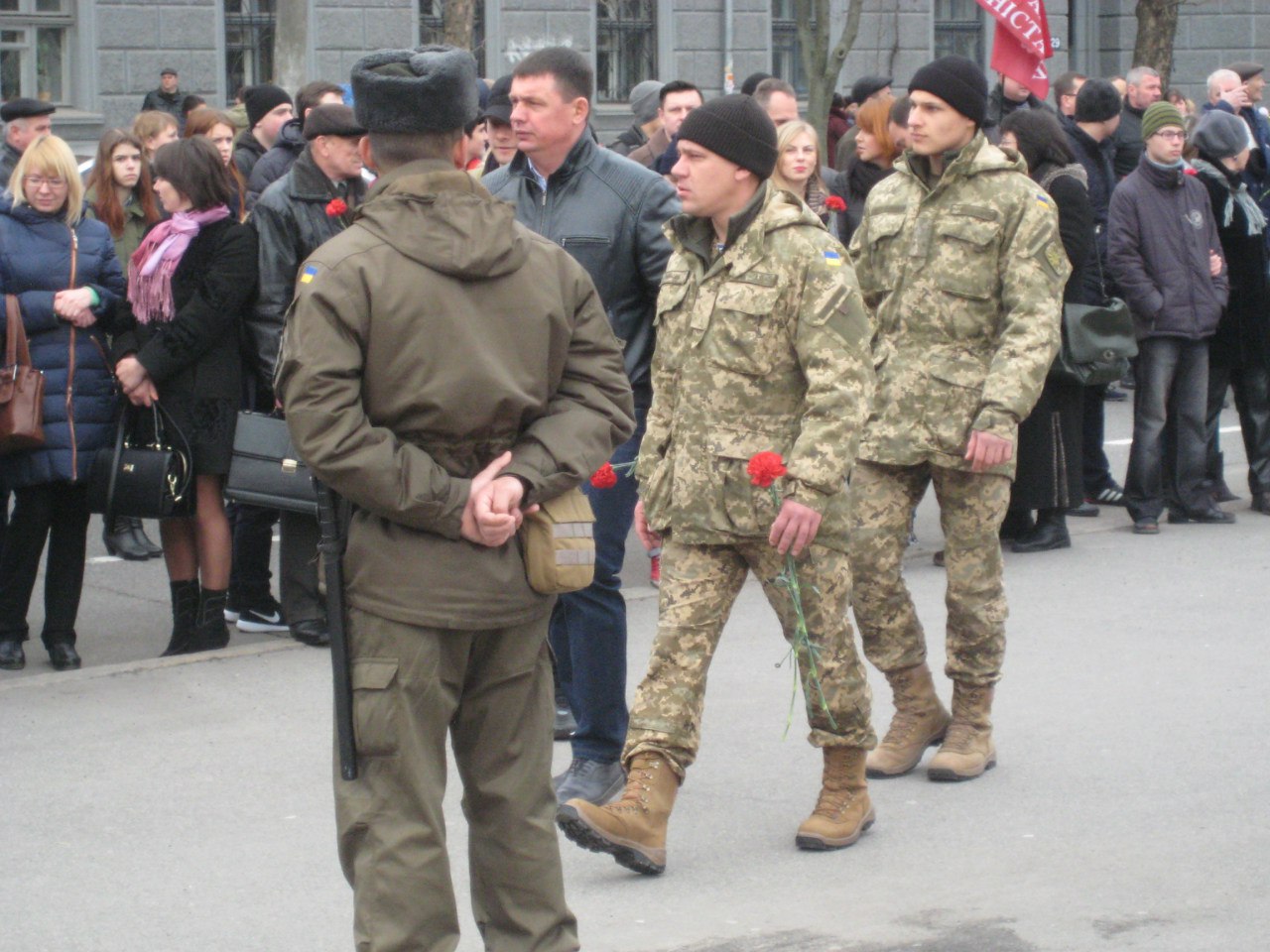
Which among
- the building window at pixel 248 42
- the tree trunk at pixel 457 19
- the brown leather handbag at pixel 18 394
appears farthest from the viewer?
the building window at pixel 248 42

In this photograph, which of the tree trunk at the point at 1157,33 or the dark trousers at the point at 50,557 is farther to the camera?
the tree trunk at the point at 1157,33

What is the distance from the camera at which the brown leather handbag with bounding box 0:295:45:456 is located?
6.85m

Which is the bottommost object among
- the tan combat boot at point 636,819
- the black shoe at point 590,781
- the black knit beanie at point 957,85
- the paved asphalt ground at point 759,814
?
the paved asphalt ground at point 759,814

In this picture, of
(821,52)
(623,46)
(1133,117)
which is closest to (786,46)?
(623,46)

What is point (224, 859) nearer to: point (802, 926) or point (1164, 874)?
point (802, 926)

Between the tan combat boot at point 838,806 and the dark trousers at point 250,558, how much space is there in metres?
3.37

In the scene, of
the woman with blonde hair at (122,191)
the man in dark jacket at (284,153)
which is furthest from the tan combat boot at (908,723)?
the man in dark jacket at (284,153)

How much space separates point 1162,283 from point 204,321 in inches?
187

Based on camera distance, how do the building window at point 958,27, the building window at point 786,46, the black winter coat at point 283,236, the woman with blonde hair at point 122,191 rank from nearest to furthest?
the black winter coat at point 283,236 → the woman with blonde hair at point 122,191 → the building window at point 786,46 → the building window at point 958,27

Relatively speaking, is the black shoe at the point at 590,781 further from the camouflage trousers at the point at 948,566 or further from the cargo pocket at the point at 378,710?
the cargo pocket at the point at 378,710

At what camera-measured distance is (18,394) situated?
6.87 meters

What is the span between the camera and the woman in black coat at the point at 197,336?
7156 millimetres

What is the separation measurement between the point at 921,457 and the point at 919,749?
2.84ft

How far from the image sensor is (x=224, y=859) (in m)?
5.04
